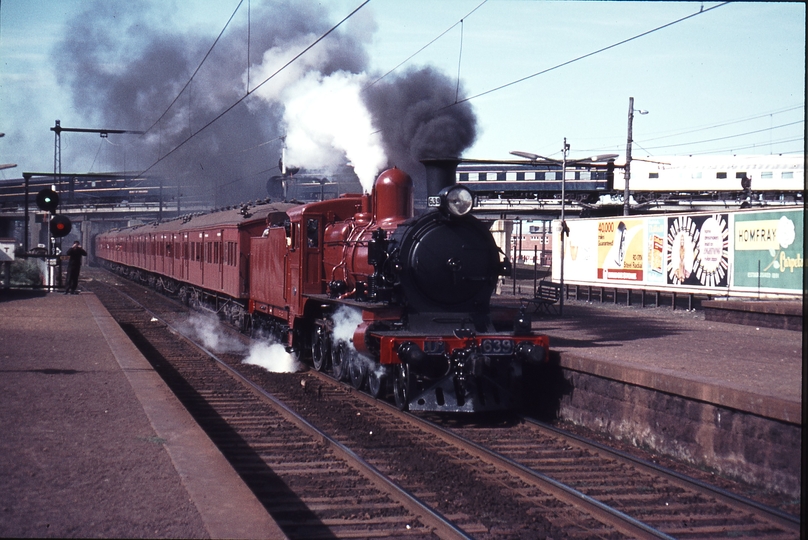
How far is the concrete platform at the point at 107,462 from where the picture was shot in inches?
197

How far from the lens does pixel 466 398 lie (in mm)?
10055

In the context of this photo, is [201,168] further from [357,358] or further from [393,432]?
[393,432]

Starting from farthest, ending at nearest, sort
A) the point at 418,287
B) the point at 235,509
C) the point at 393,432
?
the point at 418,287 < the point at 393,432 < the point at 235,509

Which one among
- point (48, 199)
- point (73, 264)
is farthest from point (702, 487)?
point (73, 264)

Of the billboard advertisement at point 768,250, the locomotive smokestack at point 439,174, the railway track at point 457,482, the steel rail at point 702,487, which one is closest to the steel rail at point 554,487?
the railway track at point 457,482

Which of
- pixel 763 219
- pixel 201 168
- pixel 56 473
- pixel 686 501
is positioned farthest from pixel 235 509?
pixel 201 168

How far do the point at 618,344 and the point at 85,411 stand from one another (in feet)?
27.0

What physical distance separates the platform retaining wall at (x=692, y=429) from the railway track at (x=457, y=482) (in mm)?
657

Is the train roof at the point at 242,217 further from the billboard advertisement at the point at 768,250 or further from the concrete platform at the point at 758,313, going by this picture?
the billboard advertisement at the point at 768,250

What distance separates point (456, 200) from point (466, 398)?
8.17 ft

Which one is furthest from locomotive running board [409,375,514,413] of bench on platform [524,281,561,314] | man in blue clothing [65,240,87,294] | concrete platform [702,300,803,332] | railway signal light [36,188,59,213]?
man in blue clothing [65,240,87,294]

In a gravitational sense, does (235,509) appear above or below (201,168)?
below

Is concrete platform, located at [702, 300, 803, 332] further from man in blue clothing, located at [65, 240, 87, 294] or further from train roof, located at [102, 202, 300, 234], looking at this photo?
man in blue clothing, located at [65, 240, 87, 294]

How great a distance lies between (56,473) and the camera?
616 centimetres
